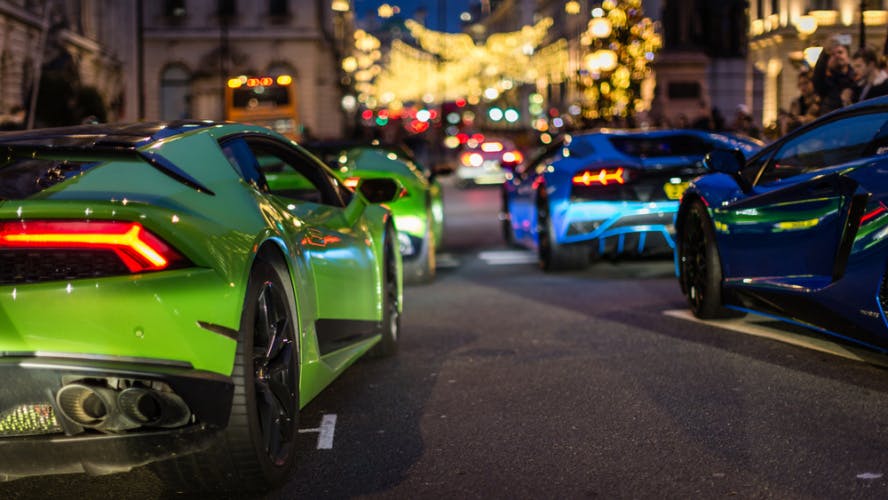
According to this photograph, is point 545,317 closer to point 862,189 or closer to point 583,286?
point 583,286

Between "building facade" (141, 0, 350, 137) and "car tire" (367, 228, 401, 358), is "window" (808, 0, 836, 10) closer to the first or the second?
"building facade" (141, 0, 350, 137)

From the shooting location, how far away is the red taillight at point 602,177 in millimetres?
11359

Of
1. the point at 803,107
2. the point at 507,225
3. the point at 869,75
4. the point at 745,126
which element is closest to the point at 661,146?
the point at 869,75

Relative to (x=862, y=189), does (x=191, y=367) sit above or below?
below

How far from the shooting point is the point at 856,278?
19.1 feet

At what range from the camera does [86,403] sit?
151 inches

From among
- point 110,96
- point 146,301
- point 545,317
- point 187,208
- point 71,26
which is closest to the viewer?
point 146,301

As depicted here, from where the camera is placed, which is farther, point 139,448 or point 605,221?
point 605,221

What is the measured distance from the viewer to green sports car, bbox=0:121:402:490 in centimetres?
380

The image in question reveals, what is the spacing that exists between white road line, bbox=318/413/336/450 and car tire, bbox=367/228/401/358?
1250mm

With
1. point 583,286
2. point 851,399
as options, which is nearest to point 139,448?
point 851,399

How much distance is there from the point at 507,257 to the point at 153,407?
420 inches

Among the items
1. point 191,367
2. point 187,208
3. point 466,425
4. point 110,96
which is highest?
point 110,96

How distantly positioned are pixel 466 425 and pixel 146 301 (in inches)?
79.0
